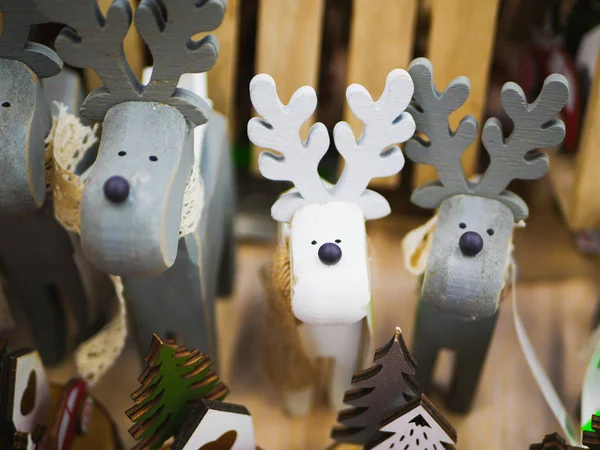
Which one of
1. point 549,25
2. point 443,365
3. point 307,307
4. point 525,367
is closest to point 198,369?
point 307,307


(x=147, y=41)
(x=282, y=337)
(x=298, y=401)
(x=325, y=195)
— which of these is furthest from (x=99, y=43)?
(x=298, y=401)

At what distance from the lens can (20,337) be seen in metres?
0.93

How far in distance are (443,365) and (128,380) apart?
0.42 m

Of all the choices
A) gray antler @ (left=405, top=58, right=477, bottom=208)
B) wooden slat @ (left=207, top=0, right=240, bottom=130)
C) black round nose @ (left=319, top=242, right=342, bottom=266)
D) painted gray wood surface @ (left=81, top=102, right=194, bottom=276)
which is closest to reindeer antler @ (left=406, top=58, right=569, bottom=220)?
gray antler @ (left=405, top=58, right=477, bottom=208)

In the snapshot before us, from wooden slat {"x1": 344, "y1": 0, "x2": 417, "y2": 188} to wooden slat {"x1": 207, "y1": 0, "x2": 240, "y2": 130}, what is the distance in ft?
0.53

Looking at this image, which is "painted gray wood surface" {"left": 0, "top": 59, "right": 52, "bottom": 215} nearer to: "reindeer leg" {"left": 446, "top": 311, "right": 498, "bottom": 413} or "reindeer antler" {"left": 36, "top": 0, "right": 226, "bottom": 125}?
"reindeer antler" {"left": 36, "top": 0, "right": 226, "bottom": 125}

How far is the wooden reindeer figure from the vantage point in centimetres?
62

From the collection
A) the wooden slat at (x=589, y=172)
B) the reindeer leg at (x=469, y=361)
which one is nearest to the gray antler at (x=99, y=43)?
the reindeer leg at (x=469, y=361)

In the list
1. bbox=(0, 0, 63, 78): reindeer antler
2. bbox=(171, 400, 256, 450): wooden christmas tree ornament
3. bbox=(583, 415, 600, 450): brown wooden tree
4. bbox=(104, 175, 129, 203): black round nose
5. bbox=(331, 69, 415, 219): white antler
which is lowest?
bbox=(171, 400, 256, 450): wooden christmas tree ornament

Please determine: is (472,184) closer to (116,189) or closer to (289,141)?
(289,141)

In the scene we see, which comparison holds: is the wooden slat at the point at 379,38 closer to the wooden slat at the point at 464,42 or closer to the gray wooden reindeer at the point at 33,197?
the wooden slat at the point at 464,42

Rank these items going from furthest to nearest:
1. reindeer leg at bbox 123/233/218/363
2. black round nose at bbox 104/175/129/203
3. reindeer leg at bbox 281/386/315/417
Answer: reindeer leg at bbox 281/386/315/417 → reindeer leg at bbox 123/233/218/363 → black round nose at bbox 104/175/129/203

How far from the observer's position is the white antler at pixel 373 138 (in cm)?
62

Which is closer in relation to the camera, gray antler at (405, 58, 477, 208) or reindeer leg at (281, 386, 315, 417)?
gray antler at (405, 58, 477, 208)
